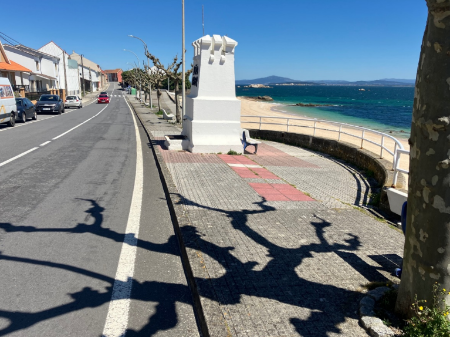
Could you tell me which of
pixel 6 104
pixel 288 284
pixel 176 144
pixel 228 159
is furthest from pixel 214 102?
pixel 6 104

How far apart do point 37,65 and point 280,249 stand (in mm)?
60332

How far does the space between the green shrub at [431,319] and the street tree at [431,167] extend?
63mm

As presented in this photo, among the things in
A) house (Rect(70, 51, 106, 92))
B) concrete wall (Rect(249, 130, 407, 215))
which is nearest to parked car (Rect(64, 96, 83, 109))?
concrete wall (Rect(249, 130, 407, 215))

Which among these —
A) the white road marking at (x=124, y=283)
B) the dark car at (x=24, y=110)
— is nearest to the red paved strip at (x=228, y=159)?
the white road marking at (x=124, y=283)

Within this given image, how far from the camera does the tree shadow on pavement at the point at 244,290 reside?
10.8 ft

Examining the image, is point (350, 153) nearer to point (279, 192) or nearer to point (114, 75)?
point (279, 192)

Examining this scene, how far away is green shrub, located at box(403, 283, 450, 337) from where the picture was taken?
107 inches

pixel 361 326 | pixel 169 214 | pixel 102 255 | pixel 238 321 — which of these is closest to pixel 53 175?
pixel 169 214

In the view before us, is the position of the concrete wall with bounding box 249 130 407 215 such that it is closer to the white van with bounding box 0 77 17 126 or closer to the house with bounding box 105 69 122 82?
the white van with bounding box 0 77 17 126

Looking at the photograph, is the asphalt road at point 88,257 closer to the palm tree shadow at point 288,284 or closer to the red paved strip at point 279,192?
the palm tree shadow at point 288,284

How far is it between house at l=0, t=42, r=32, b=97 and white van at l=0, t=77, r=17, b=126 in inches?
863

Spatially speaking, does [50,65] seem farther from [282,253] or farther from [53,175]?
[282,253]

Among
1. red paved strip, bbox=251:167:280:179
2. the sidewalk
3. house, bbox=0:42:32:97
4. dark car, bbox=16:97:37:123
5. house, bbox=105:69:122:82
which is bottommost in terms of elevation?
red paved strip, bbox=251:167:280:179

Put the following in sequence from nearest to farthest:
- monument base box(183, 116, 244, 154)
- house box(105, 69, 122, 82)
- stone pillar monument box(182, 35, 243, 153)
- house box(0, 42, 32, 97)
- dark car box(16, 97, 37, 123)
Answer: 1. stone pillar monument box(182, 35, 243, 153)
2. monument base box(183, 116, 244, 154)
3. dark car box(16, 97, 37, 123)
4. house box(0, 42, 32, 97)
5. house box(105, 69, 122, 82)
